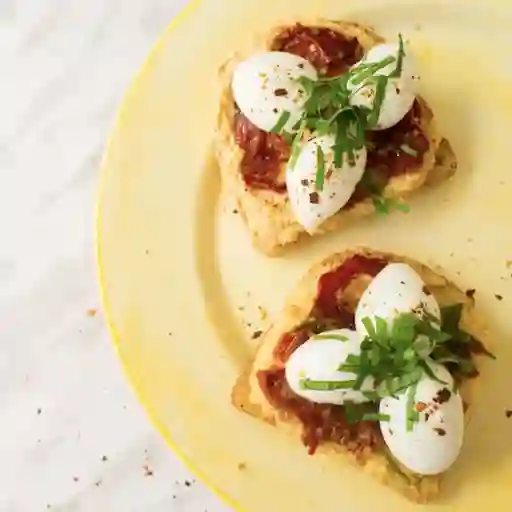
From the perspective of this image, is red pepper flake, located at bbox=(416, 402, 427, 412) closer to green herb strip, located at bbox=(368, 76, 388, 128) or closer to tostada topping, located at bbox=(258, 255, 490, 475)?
tostada topping, located at bbox=(258, 255, 490, 475)

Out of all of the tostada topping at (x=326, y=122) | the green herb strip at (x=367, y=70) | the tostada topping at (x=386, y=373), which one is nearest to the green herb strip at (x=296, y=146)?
the tostada topping at (x=326, y=122)

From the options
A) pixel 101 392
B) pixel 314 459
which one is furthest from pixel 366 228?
pixel 101 392

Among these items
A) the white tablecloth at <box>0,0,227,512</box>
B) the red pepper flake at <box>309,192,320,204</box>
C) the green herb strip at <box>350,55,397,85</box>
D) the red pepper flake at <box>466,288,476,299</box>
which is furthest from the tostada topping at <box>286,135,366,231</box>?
the white tablecloth at <box>0,0,227,512</box>

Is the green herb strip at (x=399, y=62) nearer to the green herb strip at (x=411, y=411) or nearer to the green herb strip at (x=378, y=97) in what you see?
the green herb strip at (x=378, y=97)

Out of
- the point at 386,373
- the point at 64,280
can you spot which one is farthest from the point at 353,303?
the point at 64,280

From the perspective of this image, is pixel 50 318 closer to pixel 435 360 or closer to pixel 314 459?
pixel 314 459
